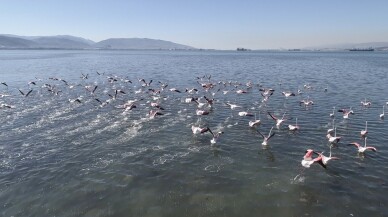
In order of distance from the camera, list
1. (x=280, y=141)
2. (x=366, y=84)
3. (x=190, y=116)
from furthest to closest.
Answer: (x=366, y=84) → (x=190, y=116) → (x=280, y=141)

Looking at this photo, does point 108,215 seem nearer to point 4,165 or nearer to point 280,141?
point 4,165

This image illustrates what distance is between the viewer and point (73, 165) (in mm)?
22672

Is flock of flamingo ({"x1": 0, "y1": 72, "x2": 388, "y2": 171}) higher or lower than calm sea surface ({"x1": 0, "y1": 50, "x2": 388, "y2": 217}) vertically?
higher

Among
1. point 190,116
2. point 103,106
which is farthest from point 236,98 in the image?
point 103,106

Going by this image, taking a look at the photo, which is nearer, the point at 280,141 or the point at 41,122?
the point at 280,141

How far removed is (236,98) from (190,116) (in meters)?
Answer: 12.1

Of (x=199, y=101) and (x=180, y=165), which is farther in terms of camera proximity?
(x=199, y=101)

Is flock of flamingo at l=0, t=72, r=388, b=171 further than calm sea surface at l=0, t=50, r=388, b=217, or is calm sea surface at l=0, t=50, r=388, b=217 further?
flock of flamingo at l=0, t=72, r=388, b=171

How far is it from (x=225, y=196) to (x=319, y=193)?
4.98 metres

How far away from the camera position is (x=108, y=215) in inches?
659

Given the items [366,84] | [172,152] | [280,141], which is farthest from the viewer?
[366,84]

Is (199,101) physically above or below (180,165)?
above

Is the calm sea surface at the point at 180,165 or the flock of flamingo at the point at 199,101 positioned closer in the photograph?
the calm sea surface at the point at 180,165

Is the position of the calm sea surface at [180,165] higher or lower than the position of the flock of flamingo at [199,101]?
lower
